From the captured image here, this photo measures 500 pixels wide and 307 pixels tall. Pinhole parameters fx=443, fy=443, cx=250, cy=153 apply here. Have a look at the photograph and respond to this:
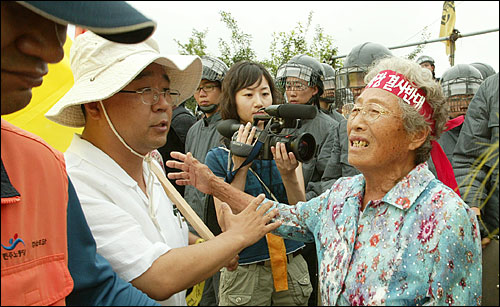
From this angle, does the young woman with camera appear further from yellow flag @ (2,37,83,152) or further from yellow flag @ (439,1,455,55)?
yellow flag @ (439,1,455,55)

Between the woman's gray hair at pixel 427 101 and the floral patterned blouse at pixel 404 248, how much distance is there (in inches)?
6.4

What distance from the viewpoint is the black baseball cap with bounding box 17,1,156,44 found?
2.87 ft

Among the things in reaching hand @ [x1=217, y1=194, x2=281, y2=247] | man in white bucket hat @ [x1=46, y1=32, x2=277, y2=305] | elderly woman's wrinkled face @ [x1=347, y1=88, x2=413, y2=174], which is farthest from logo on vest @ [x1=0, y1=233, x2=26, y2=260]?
elderly woman's wrinkled face @ [x1=347, y1=88, x2=413, y2=174]

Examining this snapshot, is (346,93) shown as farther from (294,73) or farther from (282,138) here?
(282,138)

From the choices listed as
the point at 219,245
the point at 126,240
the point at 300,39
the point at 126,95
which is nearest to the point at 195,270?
the point at 219,245

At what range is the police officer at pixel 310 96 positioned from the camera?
3.48m

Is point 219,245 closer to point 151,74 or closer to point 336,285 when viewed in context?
point 336,285

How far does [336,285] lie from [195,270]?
622 mm

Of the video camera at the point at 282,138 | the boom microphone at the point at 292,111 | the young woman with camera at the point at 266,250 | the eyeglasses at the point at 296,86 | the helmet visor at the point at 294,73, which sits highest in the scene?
the helmet visor at the point at 294,73

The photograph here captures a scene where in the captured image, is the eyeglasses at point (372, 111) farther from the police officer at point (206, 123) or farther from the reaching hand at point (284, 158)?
the police officer at point (206, 123)

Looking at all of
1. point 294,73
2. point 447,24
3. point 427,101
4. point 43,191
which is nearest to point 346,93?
point 294,73

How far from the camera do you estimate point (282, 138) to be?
2.62m

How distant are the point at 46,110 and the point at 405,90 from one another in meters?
1.95

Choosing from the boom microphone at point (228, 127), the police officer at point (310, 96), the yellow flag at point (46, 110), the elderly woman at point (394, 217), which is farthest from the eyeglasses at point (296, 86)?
the yellow flag at point (46, 110)
